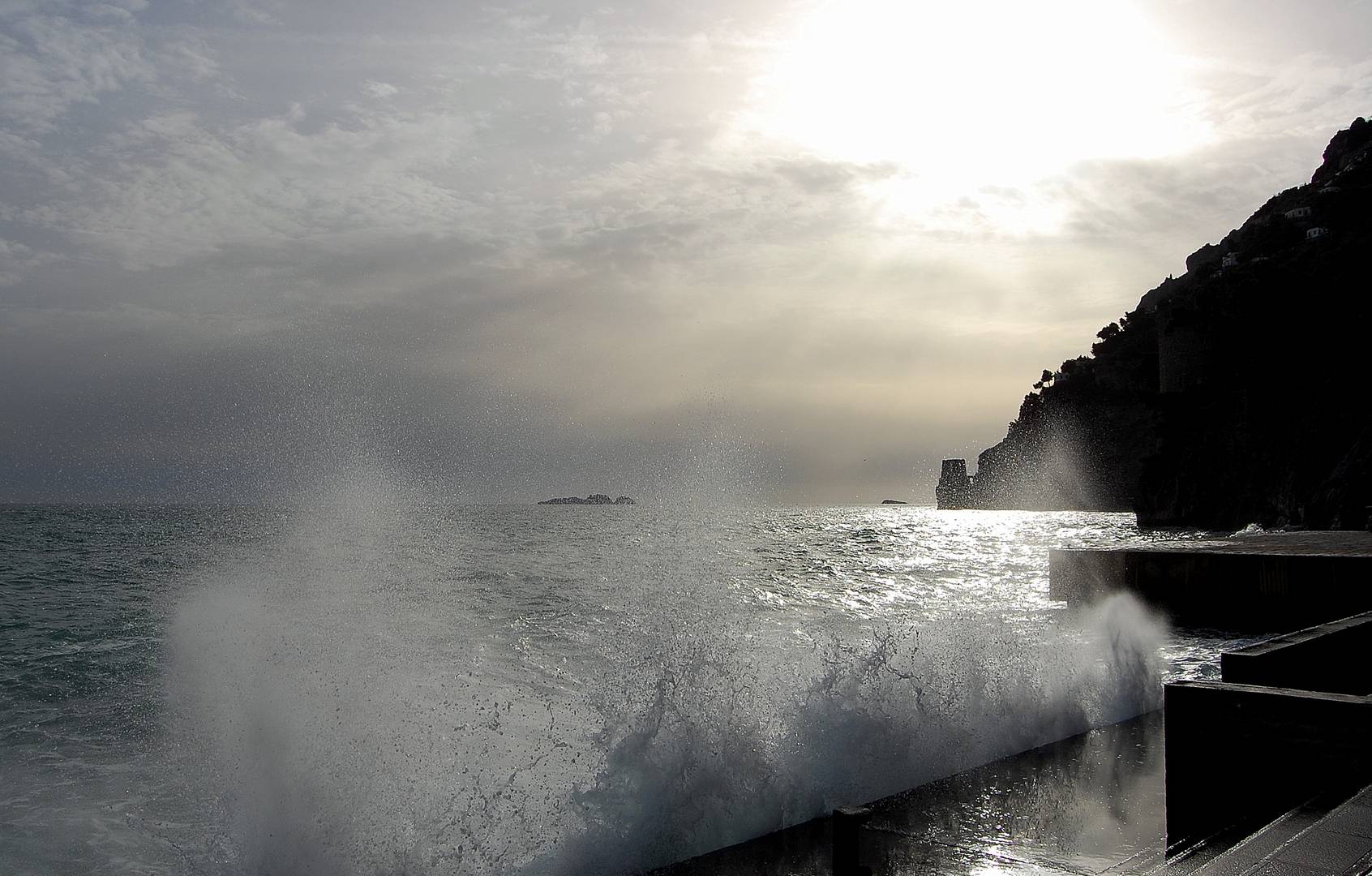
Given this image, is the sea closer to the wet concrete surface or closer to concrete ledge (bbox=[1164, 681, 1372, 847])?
the wet concrete surface

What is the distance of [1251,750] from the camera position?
229 inches

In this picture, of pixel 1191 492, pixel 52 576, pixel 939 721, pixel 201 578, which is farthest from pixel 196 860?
pixel 1191 492

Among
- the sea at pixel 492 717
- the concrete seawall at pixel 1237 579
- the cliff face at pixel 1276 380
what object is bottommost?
the sea at pixel 492 717

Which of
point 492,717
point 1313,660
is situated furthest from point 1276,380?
point 492,717

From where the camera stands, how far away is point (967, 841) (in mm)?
6020

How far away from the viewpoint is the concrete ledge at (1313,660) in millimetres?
7082

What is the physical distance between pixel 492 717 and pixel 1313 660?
308 inches

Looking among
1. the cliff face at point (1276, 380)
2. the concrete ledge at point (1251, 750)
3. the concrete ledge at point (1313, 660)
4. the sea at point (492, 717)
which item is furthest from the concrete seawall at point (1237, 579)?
the cliff face at point (1276, 380)

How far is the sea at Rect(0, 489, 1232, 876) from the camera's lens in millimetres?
6656

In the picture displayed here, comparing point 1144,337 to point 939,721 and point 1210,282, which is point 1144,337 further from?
point 939,721

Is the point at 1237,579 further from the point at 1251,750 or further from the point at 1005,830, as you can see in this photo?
the point at 1005,830

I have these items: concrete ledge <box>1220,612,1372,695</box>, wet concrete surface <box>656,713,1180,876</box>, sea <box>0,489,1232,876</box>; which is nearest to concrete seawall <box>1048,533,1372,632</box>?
sea <box>0,489,1232,876</box>

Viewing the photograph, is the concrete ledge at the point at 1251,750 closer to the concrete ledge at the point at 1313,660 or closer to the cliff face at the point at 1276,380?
the concrete ledge at the point at 1313,660

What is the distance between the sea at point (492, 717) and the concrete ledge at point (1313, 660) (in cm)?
229
